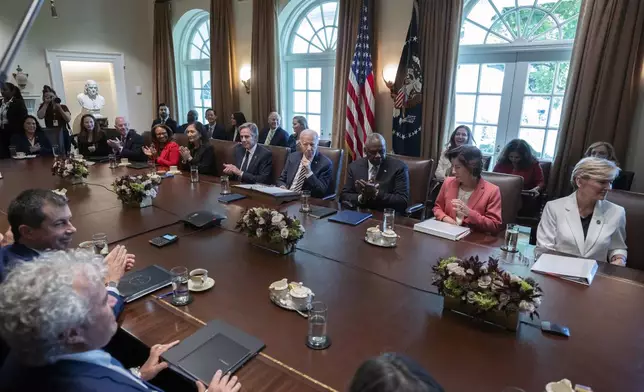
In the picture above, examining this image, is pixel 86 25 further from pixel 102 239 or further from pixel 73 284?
pixel 73 284

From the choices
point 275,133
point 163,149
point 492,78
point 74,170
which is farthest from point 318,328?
point 275,133

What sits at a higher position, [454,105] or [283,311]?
[454,105]

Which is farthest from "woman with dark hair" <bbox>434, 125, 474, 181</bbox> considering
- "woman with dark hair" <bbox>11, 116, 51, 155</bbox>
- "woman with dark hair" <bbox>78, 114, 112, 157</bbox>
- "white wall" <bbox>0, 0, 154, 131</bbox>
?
"white wall" <bbox>0, 0, 154, 131</bbox>

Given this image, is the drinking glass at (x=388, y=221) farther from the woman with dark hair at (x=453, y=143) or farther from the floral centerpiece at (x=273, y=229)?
the woman with dark hair at (x=453, y=143)

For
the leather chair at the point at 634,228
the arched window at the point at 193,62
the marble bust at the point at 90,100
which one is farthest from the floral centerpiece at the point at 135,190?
the marble bust at the point at 90,100

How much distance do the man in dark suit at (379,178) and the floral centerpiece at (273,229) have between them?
1025 millimetres

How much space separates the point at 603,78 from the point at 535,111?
80 cm

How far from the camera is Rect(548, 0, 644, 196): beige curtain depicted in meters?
3.30

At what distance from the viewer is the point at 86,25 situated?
6840 millimetres

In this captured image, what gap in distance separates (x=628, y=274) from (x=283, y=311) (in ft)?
4.79

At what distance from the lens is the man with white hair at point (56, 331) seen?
80 cm

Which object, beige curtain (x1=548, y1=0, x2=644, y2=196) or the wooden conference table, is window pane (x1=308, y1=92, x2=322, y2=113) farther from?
the wooden conference table

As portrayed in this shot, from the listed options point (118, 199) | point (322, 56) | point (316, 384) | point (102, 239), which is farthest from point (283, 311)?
point (322, 56)

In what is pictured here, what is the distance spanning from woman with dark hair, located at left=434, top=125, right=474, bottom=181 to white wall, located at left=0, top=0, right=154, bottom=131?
622 cm
